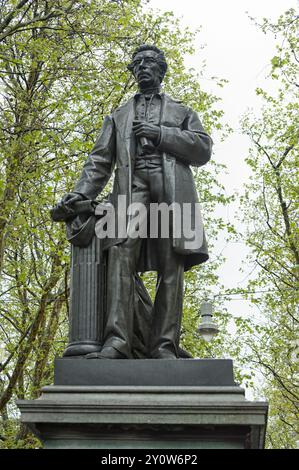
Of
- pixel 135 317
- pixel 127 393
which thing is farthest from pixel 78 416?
pixel 135 317

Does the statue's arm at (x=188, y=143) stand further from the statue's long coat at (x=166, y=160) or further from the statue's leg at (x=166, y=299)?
the statue's leg at (x=166, y=299)

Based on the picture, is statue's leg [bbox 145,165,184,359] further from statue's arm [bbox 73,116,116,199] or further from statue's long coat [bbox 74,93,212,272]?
statue's arm [bbox 73,116,116,199]

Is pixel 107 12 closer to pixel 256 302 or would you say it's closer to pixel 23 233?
pixel 23 233

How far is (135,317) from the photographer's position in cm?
755

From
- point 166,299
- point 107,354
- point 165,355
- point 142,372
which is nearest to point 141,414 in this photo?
point 142,372

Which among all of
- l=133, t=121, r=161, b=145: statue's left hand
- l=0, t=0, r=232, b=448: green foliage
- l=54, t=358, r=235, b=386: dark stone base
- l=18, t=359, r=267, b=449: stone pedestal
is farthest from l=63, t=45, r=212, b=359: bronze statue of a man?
l=0, t=0, r=232, b=448: green foliage

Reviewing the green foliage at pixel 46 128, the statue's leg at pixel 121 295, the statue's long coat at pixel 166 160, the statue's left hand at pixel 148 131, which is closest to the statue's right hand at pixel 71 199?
the statue's long coat at pixel 166 160

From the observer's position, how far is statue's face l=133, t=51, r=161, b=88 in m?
8.19

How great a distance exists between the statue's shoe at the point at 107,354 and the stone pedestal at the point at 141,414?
19 cm

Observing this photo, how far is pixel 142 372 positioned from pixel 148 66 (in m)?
3.09

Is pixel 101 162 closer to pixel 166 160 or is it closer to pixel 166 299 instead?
pixel 166 160

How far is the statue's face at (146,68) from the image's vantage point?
819cm

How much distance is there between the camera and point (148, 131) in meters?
7.82
